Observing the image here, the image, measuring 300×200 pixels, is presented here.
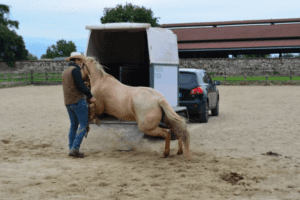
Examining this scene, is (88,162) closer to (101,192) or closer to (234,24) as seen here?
(101,192)

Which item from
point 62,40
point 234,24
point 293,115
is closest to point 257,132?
point 293,115

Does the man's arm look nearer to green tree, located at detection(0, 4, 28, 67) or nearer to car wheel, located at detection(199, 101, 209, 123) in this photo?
car wheel, located at detection(199, 101, 209, 123)

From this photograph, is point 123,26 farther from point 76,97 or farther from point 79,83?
point 76,97

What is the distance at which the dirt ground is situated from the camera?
13.4ft

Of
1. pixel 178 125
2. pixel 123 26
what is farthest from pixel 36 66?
pixel 178 125

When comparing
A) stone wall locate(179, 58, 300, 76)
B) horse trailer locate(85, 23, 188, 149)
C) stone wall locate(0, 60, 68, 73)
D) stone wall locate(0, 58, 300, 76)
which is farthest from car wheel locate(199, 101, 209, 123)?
stone wall locate(0, 60, 68, 73)

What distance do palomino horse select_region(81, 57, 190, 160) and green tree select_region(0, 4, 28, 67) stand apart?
1836 inches

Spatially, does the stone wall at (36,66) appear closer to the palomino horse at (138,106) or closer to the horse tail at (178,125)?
the palomino horse at (138,106)

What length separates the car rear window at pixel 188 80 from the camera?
32.5 ft

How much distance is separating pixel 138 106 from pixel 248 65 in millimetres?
33911

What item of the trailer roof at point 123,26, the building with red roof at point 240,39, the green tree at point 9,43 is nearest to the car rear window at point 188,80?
the trailer roof at point 123,26

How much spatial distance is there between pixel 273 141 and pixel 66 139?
4.46 meters

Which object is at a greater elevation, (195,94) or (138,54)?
(138,54)

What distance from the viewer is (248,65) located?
37.7 m
